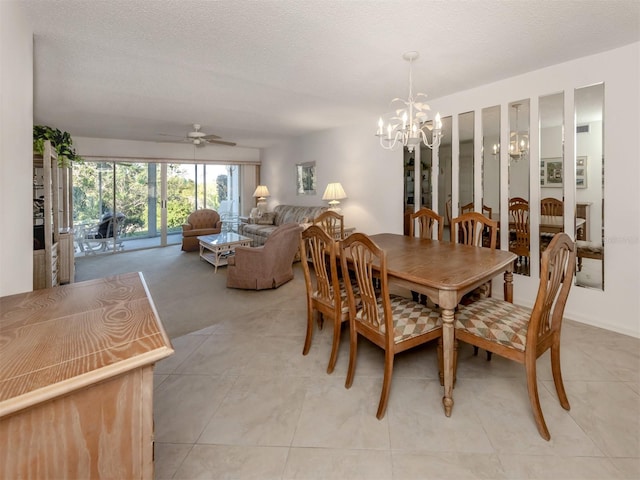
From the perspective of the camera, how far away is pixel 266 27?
225 cm

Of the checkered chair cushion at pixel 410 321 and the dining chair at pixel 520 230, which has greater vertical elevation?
the dining chair at pixel 520 230

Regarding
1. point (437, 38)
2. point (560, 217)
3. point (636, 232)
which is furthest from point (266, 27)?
point (636, 232)

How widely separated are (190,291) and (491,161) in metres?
3.84

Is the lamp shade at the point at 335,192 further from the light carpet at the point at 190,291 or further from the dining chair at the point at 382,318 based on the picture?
the dining chair at the point at 382,318

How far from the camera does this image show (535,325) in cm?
157

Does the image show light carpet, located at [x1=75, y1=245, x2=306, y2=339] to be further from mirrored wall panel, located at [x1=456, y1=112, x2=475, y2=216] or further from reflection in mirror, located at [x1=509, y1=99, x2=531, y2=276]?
reflection in mirror, located at [x1=509, y1=99, x2=531, y2=276]

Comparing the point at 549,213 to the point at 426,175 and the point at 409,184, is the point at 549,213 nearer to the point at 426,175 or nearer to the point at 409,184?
the point at 426,175

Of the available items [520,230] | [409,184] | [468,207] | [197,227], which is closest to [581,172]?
[520,230]

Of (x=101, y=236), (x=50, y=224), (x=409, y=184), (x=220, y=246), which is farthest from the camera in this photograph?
(x=101, y=236)

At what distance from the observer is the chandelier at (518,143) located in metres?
3.22

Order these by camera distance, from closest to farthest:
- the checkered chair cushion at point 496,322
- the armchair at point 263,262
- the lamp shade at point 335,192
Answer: the checkered chair cushion at point 496,322
the armchair at point 263,262
the lamp shade at point 335,192

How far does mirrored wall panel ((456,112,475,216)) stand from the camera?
3.66m

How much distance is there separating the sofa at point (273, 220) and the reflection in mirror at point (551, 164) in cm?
344

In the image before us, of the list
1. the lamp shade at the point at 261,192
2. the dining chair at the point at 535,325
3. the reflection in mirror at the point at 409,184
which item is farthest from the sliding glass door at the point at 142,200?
the dining chair at the point at 535,325
